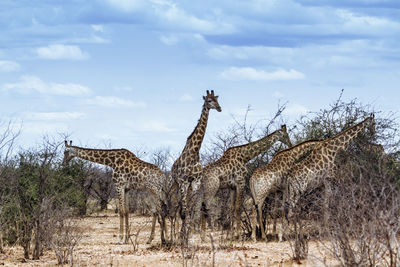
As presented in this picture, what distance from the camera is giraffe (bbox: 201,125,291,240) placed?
13109mm

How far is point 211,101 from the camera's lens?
13750mm

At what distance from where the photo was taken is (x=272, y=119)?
50.4ft

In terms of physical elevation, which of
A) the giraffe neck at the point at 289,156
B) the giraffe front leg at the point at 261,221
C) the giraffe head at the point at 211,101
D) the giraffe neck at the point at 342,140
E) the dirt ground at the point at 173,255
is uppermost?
the giraffe head at the point at 211,101

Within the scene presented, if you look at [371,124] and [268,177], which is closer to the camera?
[268,177]

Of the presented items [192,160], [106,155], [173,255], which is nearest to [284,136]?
[192,160]

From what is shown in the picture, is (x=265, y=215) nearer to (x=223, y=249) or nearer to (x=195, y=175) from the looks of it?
(x=195, y=175)

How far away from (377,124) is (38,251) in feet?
26.2

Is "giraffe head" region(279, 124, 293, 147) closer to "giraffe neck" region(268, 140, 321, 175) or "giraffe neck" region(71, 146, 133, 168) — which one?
"giraffe neck" region(268, 140, 321, 175)

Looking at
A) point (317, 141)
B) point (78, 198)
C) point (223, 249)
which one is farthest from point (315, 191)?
point (78, 198)

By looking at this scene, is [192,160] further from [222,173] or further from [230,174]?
[230,174]

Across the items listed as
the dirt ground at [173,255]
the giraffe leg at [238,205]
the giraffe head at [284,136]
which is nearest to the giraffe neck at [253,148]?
the giraffe head at [284,136]

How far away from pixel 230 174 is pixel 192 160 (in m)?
0.88

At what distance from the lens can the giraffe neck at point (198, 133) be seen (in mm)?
13695

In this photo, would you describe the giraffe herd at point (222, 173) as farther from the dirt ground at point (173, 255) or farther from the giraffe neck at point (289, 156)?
the dirt ground at point (173, 255)
